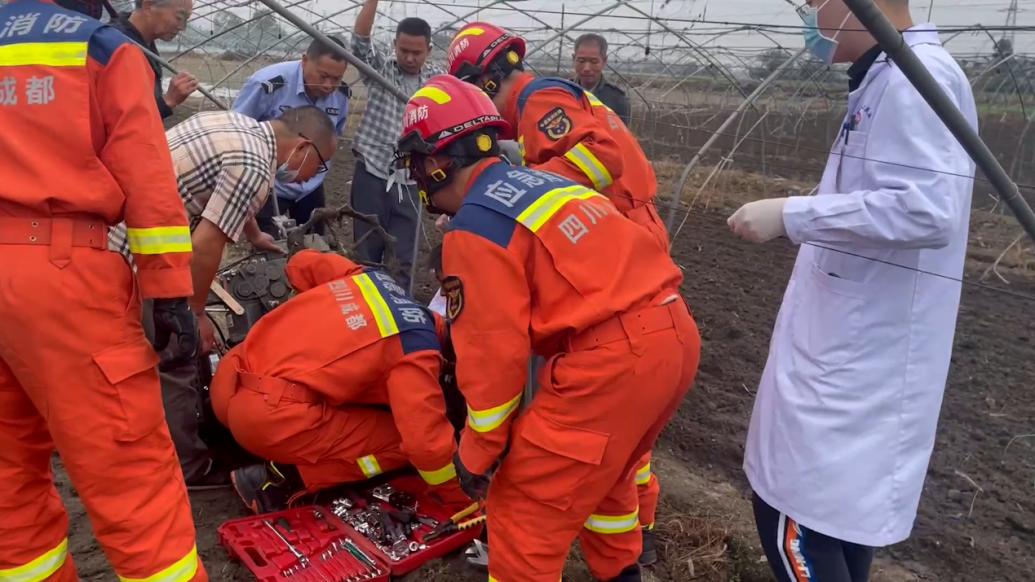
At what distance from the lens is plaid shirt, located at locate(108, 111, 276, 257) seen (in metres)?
2.82

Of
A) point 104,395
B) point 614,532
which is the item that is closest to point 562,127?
point 614,532

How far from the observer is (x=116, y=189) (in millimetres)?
2104

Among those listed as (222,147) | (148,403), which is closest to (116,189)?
(148,403)

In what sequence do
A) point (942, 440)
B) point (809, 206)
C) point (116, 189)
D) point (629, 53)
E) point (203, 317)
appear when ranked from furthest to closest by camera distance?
point (629, 53), point (942, 440), point (203, 317), point (116, 189), point (809, 206)

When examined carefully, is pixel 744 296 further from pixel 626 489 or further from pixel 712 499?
pixel 626 489

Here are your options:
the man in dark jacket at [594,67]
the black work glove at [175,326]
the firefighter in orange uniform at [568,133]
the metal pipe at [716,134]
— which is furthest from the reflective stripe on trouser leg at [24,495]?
the man in dark jacket at [594,67]

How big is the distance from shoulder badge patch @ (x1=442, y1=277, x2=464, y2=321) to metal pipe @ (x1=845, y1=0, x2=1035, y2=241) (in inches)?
45.8

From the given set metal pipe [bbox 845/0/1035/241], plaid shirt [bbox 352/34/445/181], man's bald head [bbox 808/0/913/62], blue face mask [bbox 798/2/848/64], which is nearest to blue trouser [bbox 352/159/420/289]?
plaid shirt [bbox 352/34/445/181]

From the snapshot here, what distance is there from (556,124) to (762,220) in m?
1.49

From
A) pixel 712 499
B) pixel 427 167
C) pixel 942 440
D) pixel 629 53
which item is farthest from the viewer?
pixel 629 53

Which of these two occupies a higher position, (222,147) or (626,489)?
(222,147)

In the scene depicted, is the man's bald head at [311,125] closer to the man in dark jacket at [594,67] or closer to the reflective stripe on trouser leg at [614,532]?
the reflective stripe on trouser leg at [614,532]

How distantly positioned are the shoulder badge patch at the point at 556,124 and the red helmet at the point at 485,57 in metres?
0.48

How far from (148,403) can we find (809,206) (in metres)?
1.87
